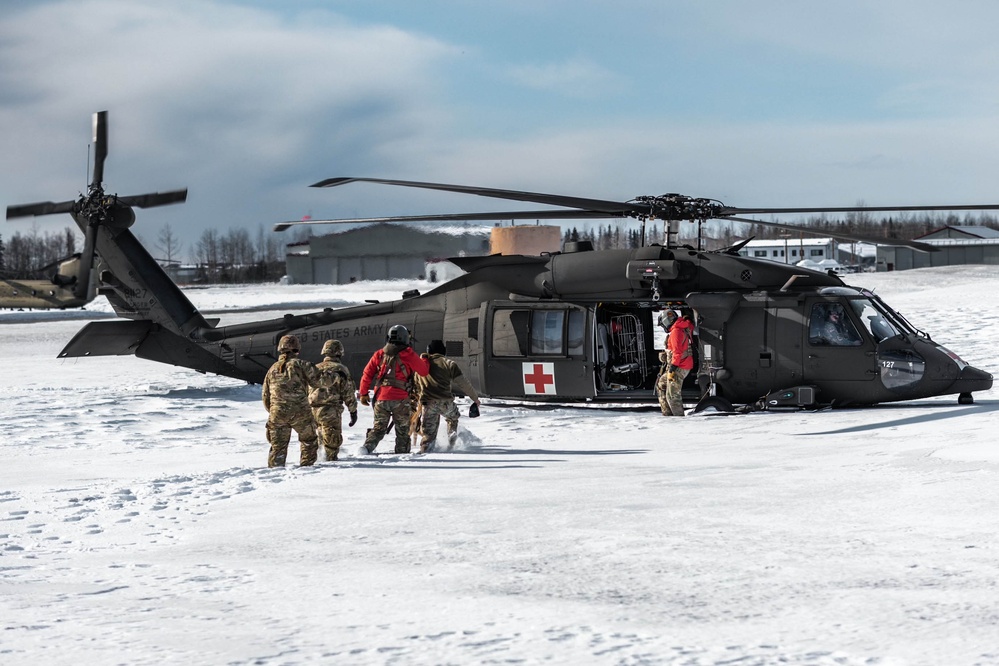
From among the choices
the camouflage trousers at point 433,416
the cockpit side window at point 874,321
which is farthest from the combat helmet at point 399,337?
the cockpit side window at point 874,321

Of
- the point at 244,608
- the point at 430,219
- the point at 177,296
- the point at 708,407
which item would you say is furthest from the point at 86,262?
the point at 244,608

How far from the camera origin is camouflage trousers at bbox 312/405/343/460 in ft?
32.2

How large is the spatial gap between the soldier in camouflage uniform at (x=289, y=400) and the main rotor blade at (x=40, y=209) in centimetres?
751

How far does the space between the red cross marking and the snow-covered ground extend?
1.89m

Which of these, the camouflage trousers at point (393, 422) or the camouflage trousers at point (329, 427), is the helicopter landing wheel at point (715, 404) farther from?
the camouflage trousers at point (329, 427)

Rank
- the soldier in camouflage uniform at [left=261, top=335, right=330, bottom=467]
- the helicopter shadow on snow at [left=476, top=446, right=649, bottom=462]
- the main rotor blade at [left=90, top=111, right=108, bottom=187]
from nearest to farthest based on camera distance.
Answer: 1. the soldier in camouflage uniform at [left=261, top=335, right=330, bottom=467]
2. the helicopter shadow on snow at [left=476, top=446, right=649, bottom=462]
3. the main rotor blade at [left=90, top=111, right=108, bottom=187]

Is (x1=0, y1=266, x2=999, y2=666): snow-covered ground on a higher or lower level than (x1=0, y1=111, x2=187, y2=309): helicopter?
lower

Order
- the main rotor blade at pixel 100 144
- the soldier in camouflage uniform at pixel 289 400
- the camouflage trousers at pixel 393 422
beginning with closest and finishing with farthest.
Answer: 1. the soldier in camouflage uniform at pixel 289 400
2. the camouflage trousers at pixel 393 422
3. the main rotor blade at pixel 100 144

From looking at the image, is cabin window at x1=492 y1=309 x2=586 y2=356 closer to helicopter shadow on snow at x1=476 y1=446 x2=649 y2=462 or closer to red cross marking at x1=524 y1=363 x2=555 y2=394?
red cross marking at x1=524 y1=363 x2=555 y2=394

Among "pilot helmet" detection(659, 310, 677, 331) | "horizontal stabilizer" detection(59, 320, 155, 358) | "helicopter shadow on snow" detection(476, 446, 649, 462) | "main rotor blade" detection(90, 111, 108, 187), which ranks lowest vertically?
"helicopter shadow on snow" detection(476, 446, 649, 462)

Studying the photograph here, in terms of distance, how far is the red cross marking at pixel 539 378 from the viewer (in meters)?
13.6

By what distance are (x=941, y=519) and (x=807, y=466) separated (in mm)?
2362

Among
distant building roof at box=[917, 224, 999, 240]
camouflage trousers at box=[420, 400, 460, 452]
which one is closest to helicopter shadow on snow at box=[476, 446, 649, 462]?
camouflage trousers at box=[420, 400, 460, 452]

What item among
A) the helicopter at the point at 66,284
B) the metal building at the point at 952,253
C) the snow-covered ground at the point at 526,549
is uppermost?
the metal building at the point at 952,253
